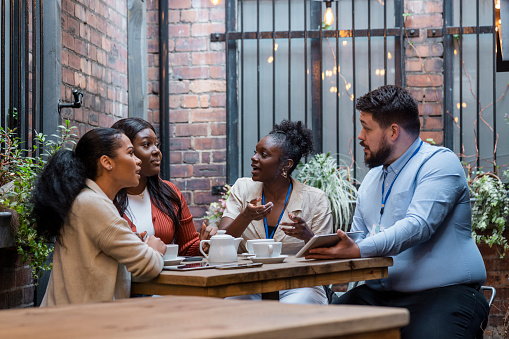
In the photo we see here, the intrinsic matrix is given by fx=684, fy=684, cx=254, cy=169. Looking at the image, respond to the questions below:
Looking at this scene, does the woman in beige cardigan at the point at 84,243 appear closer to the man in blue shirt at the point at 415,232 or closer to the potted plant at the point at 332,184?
the man in blue shirt at the point at 415,232

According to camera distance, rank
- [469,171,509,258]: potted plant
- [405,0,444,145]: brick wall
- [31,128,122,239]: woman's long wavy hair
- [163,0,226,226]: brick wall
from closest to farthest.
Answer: [31,128,122,239]: woman's long wavy hair → [469,171,509,258]: potted plant → [405,0,444,145]: brick wall → [163,0,226,226]: brick wall

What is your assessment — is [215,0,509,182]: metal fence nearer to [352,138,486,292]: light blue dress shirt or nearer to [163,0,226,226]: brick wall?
[163,0,226,226]: brick wall

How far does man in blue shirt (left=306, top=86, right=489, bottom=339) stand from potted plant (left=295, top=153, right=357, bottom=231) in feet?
5.27

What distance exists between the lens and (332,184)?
480cm

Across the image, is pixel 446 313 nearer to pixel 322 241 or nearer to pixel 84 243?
pixel 322 241

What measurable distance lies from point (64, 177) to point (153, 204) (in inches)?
31.5

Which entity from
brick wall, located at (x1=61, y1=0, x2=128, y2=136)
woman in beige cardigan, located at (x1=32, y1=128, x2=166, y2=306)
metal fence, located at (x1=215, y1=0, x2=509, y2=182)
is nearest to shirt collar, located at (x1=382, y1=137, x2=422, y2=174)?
woman in beige cardigan, located at (x1=32, y1=128, x2=166, y2=306)

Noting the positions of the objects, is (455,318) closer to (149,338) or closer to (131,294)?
(131,294)

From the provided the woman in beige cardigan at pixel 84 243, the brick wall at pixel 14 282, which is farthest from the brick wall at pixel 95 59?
the woman in beige cardigan at pixel 84 243

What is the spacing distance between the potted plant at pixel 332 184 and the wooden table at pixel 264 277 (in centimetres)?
205

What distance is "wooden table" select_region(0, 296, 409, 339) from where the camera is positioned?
3.78 feet

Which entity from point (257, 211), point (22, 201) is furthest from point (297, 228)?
point (22, 201)

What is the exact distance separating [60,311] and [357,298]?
5.96ft

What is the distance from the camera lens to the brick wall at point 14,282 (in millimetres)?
2975
